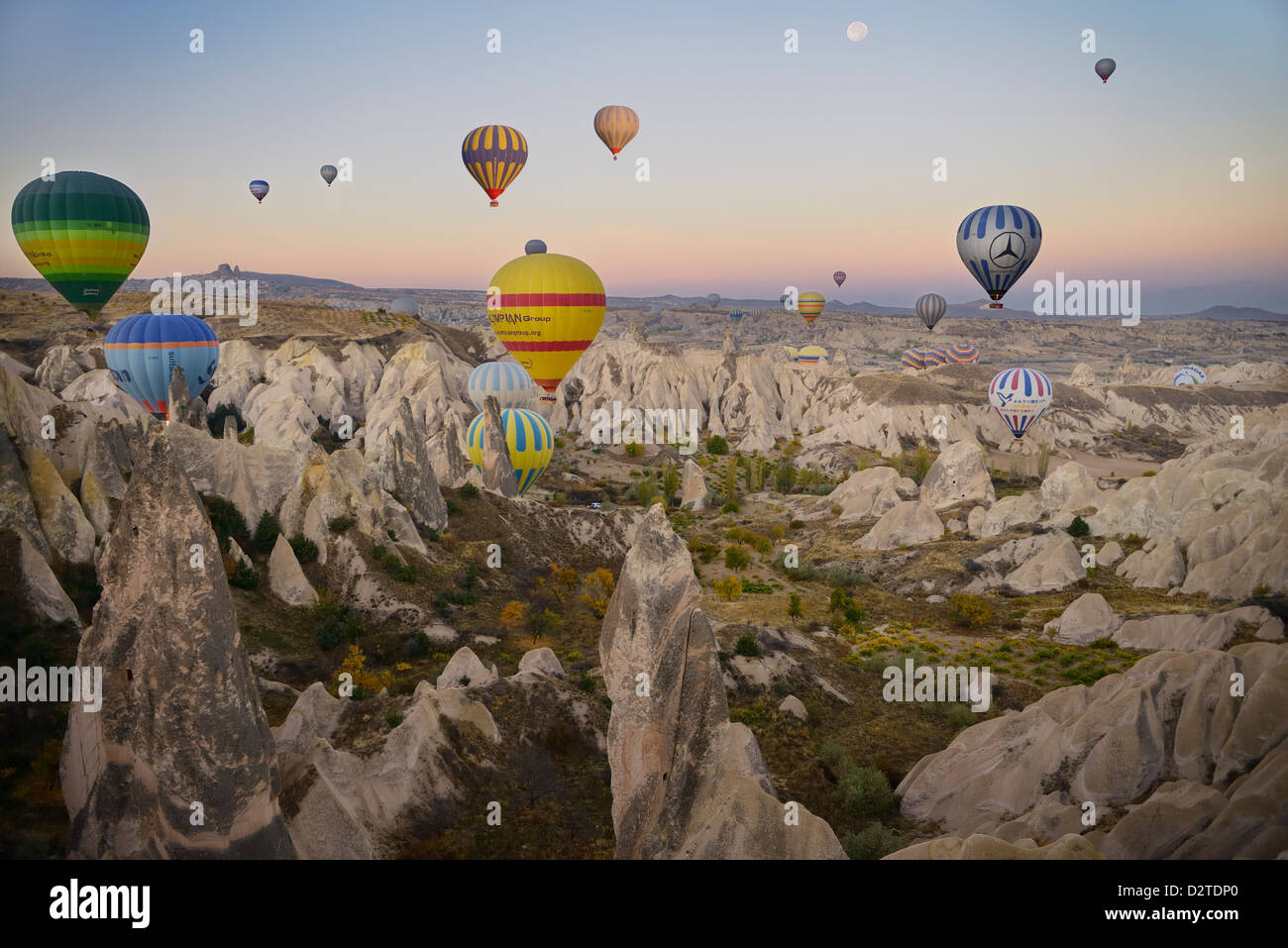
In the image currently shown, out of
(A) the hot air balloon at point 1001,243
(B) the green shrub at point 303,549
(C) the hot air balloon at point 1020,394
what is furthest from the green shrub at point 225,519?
(C) the hot air balloon at point 1020,394

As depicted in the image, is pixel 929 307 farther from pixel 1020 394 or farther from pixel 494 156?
pixel 494 156

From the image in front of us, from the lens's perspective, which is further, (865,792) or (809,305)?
(809,305)

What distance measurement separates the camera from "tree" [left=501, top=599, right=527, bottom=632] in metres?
30.1

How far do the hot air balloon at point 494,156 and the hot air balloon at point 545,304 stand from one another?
9.88 meters

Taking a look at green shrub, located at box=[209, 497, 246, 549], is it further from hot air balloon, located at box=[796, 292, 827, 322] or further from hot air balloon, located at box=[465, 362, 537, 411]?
hot air balloon, located at box=[796, 292, 827, 322]

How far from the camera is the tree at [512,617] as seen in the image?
3013 centimetres

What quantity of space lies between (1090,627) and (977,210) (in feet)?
76.8

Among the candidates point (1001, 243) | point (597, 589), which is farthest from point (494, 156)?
point (1001, 243)

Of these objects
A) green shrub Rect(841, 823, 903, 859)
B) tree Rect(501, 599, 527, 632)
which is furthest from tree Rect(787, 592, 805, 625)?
green shrub Rect(841, 823, 903, 859)

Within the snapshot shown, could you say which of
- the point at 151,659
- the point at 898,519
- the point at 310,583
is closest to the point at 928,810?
the point at 151,659

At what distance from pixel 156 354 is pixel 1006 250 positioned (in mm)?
42397

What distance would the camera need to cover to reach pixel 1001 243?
4134 centimetres

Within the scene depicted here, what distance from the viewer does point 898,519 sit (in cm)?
4706
